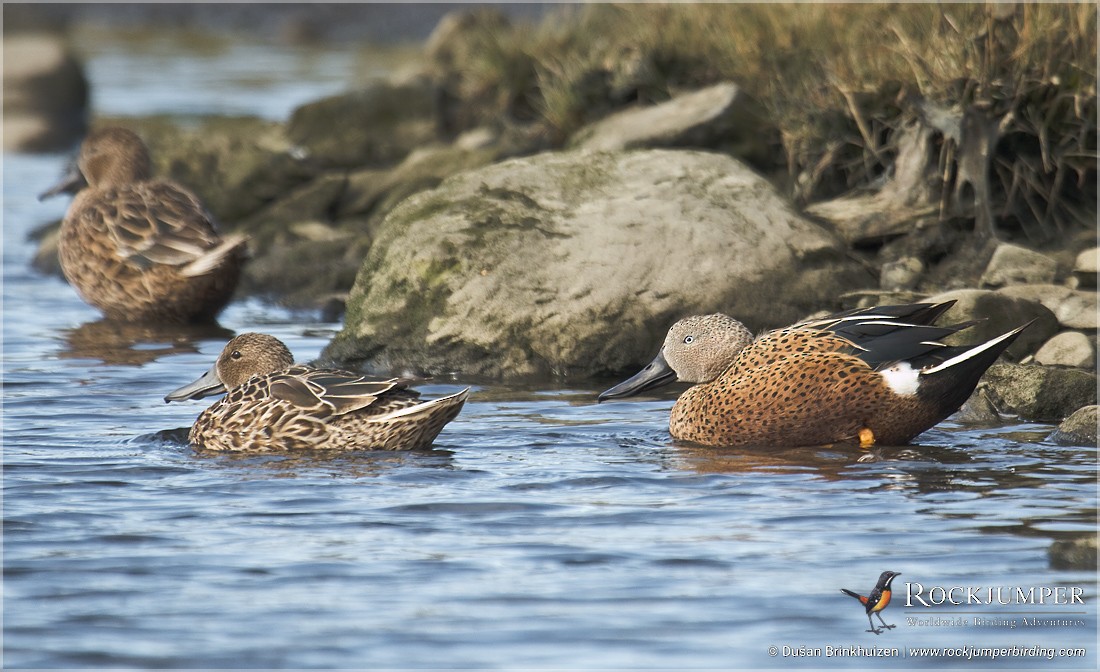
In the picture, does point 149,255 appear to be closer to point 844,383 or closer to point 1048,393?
point 844,383

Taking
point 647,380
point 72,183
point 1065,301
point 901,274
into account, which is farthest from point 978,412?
point 72,183

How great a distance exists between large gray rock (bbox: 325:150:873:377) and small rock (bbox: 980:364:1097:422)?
5.62 ft

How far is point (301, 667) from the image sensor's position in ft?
15.2

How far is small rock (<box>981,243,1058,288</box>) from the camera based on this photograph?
30.9 ft

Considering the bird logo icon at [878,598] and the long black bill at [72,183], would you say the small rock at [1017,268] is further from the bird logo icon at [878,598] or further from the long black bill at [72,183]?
the long black bill at [72,183]

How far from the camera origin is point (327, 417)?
7.40 metres

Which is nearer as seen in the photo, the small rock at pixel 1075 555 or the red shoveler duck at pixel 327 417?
the small rock at pixel 1075 555

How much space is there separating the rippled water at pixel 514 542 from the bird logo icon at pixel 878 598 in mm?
39

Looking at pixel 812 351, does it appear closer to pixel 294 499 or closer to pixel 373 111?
pixel 294 499

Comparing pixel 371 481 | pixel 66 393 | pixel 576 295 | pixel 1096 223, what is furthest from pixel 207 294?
pixel 1096 223

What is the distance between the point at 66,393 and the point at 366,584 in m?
4.18

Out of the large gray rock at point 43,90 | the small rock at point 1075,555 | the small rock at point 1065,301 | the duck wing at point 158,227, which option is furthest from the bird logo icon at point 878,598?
the large gray rock at point 43,90

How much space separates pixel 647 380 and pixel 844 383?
1208mm

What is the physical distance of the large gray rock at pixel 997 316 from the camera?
8.51m
